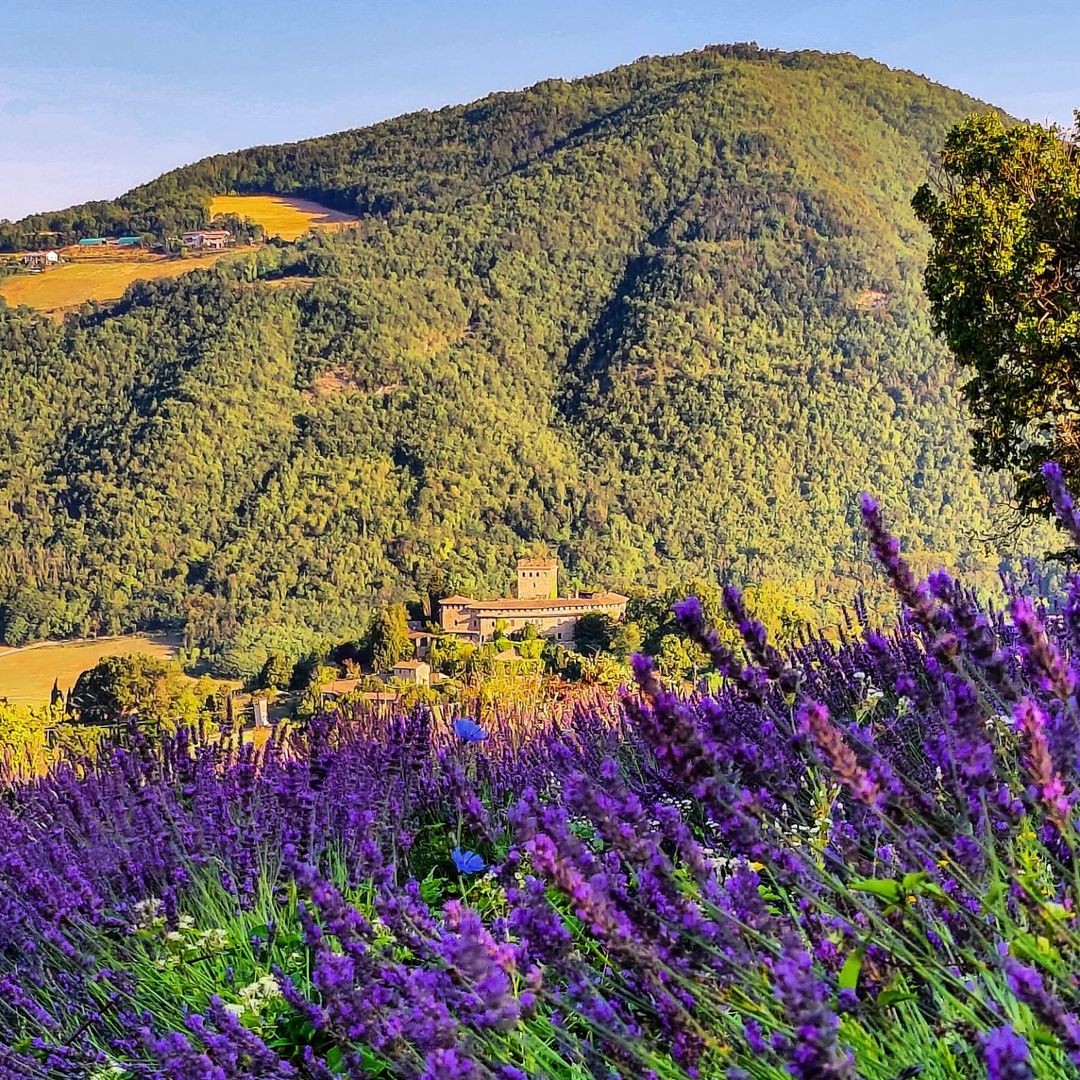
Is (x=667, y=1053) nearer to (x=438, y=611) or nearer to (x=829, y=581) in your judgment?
(x=438, y=611)

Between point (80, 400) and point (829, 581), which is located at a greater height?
point (80, 400)

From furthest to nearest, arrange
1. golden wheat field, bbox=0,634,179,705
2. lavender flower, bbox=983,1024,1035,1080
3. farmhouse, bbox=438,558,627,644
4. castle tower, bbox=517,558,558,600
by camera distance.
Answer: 1. golden wheat field, bbox=0,634,179,705
2. castle tower, bbox=517,558,558,600
3. farmhouse, bbox=438,558,627,644
4. lavender flower, bbox=983,1024,1035,1080

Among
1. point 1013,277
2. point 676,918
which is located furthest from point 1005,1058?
point 1013,277

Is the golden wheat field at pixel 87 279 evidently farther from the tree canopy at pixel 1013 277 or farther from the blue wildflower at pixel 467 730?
the blue wildflower at pixel 467 730

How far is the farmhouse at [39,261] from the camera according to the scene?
125 m

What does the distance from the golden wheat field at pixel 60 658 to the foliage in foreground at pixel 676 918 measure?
180 ft

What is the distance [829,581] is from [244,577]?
35.5m

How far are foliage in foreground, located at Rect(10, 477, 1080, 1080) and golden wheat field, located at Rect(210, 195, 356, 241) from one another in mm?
133896

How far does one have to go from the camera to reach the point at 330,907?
→ 133cm

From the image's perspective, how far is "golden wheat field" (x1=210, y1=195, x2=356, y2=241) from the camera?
136 metres

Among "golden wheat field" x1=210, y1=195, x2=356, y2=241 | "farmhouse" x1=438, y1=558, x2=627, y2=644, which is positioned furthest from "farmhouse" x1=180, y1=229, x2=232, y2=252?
"farmhouse" x1=438, y1=558, x2=627, y2=644

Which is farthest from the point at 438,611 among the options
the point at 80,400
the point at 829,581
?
the point at 80,400

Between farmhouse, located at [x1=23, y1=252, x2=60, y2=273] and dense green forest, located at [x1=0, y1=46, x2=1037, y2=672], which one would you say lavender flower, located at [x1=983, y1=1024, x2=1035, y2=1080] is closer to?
dense green forest, located at [x1=0, y1=46, x2=1037, y2=672]

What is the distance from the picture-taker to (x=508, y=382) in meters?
108
